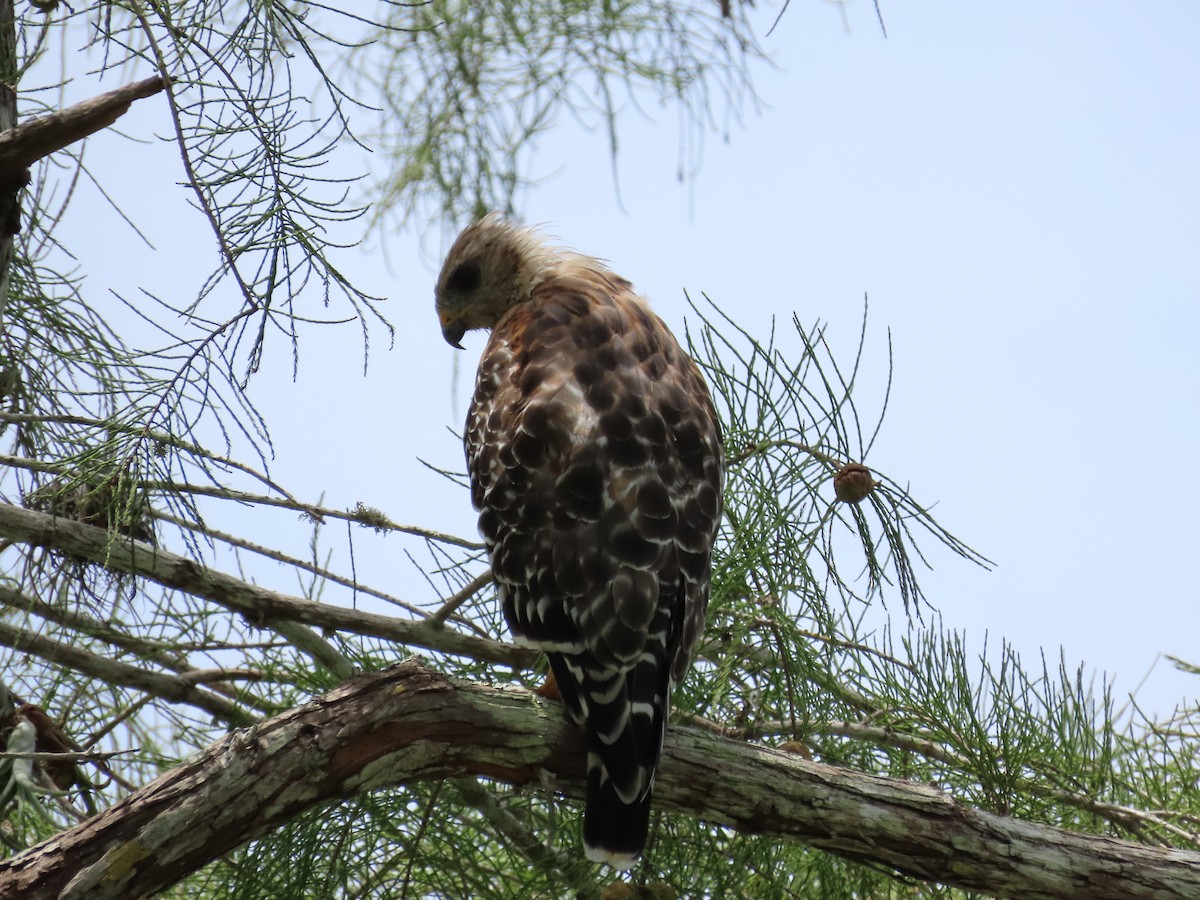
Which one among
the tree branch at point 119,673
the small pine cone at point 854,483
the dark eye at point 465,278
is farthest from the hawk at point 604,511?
the tree branch at point 119,673

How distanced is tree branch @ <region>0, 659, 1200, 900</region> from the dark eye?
→ 2.36 m

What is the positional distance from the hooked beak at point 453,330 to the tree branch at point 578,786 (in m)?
2.34

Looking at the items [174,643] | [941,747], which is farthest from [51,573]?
[941,747]

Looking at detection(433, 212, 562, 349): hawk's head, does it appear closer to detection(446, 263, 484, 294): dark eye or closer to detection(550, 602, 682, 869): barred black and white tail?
detection(446, 263, 484, 294): dark eye

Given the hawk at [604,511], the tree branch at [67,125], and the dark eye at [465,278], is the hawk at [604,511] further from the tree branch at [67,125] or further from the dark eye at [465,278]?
the tree branch at [67,125]

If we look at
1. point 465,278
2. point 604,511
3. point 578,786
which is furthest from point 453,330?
point 578,786

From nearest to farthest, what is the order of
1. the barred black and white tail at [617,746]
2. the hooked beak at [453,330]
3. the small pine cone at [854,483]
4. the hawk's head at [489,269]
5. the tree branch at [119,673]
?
the barred black and white tail at [617,746] < the small pine cone at [854,483] < the tree branch at [119,673] < the hawk's head at [489,269] < the hooked beak at [453,330]

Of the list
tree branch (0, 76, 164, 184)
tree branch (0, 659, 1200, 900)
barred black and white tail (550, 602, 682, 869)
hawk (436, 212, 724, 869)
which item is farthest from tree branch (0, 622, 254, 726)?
tree branch (0, 76, 164, 184)

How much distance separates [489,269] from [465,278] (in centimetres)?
12

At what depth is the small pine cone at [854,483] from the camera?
405cm

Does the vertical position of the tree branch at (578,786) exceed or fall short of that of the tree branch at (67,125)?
it falls short

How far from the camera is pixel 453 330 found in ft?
18.1

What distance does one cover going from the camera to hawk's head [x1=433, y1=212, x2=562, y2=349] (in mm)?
5305

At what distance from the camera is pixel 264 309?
3.37 meters
